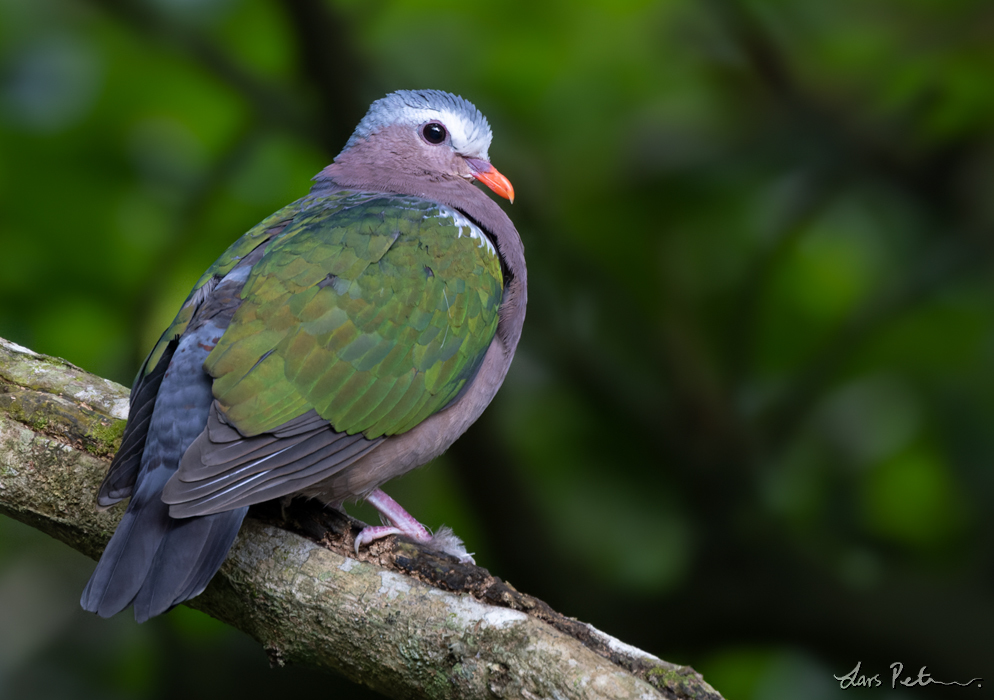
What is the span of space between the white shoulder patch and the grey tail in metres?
1.03

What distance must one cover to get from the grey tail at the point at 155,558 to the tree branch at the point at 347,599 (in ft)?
0.47

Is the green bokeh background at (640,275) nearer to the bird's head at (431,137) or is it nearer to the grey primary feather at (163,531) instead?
the bird's head at (431,137)

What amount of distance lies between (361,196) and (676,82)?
7.83ft

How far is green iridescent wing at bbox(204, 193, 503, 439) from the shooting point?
2.27 meters

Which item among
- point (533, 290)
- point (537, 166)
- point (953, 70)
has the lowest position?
point (533, 290)

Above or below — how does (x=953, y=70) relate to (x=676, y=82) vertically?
above

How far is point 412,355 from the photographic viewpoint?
248 centimetres

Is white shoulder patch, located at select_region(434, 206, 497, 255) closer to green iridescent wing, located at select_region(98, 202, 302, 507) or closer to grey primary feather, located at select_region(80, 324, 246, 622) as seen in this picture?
green iridescent wing, located at select_region(98, 202, 302, 507)

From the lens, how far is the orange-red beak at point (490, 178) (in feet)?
10.5

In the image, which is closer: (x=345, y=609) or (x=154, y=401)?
(x=345, y=609)

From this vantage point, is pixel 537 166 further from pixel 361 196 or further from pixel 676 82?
pixel 361 196

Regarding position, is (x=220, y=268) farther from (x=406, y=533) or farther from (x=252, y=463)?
(x=406, y=533)

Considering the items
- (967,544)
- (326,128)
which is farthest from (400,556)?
(967,544)

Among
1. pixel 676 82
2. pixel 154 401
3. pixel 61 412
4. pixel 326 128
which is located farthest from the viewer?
pixel 676 82
